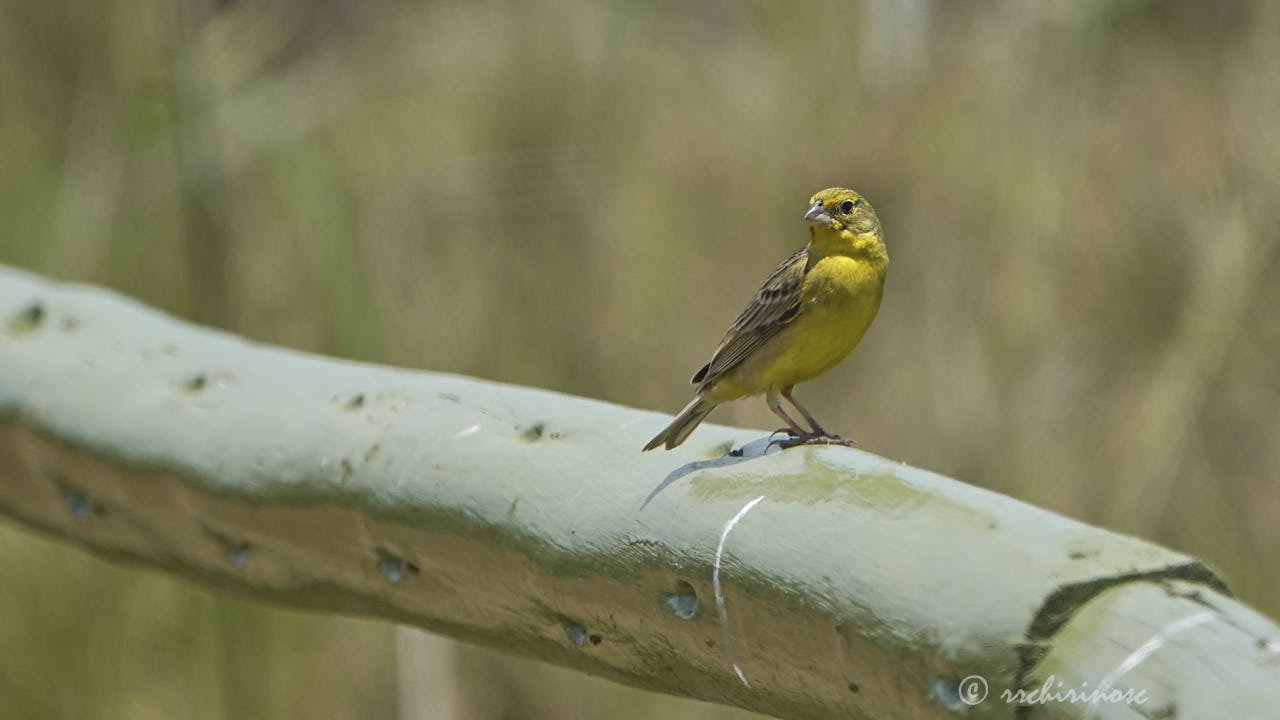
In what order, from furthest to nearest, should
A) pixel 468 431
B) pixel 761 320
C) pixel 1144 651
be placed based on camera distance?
1. pixel 761 320
2. pixel 468 431
3. pixel 1144 651

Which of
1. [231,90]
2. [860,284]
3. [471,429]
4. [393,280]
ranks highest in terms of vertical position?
[860,284]

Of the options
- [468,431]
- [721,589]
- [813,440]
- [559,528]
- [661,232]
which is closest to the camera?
[721,589]

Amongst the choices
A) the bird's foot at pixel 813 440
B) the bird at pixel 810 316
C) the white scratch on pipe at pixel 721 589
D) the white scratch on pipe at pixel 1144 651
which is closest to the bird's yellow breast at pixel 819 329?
the bird at pixel 810 316

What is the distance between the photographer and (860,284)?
344cm

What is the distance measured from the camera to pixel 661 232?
22.7 ft

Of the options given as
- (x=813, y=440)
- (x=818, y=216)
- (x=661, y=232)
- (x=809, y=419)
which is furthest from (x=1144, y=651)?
(x=661, y=232)

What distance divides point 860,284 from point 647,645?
1.07m

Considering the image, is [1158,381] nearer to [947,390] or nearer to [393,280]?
[947,390]

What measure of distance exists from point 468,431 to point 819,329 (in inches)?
30.9

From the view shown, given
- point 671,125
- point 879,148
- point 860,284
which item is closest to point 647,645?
point 860,284

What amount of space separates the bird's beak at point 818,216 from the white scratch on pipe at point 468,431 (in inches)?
35.3

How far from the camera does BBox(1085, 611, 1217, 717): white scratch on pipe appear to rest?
1883 mm

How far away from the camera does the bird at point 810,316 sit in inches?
134

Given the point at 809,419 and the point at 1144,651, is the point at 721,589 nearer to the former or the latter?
the point at 1144,651
